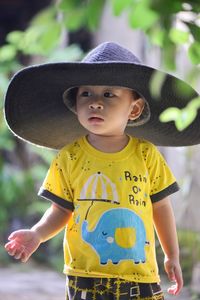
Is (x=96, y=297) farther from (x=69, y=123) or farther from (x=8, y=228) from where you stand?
(x=8, y=228)

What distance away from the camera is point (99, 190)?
246 cm

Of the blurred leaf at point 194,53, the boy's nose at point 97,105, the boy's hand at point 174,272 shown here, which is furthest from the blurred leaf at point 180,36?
the boy's hand at point 174,272

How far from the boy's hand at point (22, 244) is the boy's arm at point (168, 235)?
0.40 m

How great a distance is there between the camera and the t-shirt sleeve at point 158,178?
2.58 m

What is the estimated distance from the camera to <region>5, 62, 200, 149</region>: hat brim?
2.42 meters

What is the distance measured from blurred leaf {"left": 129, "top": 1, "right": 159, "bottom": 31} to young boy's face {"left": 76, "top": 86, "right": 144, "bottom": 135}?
1.03m

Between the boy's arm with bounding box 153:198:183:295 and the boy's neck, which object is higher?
the boy's neck

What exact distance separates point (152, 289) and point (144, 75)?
2.05 feet

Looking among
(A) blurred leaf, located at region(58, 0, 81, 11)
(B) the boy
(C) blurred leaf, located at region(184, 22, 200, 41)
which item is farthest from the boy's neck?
(A) blurred leaf, located at region(58, 0, 81, 11)

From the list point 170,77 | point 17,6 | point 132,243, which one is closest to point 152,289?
point 132,243

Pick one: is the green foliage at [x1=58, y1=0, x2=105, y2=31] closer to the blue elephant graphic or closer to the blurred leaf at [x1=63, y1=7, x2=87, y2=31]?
the blurred leaf at [x1=63, y1=7, x2=87, y2=31]

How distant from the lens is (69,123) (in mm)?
2754

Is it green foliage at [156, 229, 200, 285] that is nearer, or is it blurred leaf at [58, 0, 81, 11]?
blurred leaf at [58, 0, 81, 11]

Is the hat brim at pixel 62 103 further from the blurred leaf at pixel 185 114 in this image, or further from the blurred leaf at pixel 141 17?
the blurred leaf at pixel 141 17
